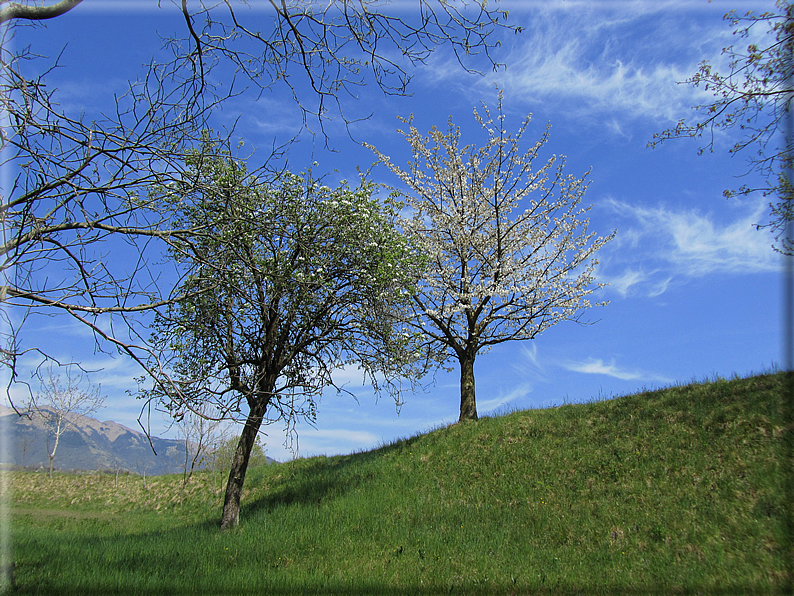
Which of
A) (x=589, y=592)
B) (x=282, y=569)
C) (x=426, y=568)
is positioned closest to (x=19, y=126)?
(x=282, y=569)

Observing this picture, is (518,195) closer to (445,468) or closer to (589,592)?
(445,468)

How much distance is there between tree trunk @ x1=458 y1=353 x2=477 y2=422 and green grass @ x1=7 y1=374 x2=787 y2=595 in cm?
120

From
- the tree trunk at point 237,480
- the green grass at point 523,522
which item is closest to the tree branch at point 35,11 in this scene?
the green grass at point 523,522

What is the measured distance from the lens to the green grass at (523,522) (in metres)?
8.06

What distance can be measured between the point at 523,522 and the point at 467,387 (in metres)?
8.22

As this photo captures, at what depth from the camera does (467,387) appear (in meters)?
19.1

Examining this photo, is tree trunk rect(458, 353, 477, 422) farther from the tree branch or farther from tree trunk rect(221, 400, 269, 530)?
the tree branch

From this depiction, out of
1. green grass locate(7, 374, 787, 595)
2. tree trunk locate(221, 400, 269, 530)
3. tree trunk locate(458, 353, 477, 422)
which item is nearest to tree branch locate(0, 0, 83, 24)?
green grass locate(7, 374, 787, 595)

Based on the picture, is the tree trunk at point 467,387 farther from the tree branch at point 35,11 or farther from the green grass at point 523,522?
the tree branch at point 35,11

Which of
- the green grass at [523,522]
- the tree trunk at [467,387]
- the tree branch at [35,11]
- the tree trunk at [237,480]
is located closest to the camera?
the tree branch at [35,11]

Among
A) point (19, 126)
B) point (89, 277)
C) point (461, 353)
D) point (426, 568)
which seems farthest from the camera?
point (461, 353)

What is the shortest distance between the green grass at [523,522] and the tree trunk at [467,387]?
120cm

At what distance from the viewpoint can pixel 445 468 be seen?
1522 cm

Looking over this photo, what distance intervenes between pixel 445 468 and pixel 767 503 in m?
8.54
